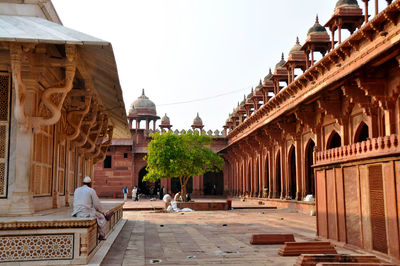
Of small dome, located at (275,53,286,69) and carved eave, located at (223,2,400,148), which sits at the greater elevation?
small dome, located at (275,53,286,69)

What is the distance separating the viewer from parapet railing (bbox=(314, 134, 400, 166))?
6986mm

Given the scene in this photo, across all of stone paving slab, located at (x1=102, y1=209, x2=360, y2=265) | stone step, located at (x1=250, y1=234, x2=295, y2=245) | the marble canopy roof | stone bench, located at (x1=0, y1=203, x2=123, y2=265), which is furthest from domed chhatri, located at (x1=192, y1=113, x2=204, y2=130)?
stone bench, located at (x1=0, y1=203, x2=123, y2=265)

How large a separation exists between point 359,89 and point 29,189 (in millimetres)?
9735

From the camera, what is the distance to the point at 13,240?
226 inches

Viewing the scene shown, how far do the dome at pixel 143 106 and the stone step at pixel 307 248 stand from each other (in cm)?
3778

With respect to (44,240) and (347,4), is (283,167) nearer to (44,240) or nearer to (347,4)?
(347,4)

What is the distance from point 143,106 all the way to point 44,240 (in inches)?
1569

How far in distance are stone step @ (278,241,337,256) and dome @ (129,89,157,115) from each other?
37.8 m

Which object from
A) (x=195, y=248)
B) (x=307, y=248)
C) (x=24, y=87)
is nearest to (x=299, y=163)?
(x=195, y=248)

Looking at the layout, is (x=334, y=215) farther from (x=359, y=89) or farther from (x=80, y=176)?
→ (x=80, y=176)

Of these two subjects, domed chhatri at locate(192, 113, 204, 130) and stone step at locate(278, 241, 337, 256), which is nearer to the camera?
stone step at locate(278, 241, 337, 256)

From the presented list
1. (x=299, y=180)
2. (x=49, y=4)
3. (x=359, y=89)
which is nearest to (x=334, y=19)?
(x=359, y=89)

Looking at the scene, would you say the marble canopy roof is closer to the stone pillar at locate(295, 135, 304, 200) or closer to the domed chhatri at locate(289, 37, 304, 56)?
the stone pillar at locate(295, 135, 304, 200)

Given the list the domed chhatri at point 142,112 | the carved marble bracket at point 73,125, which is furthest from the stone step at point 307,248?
the domed chhatri at point 142,112
